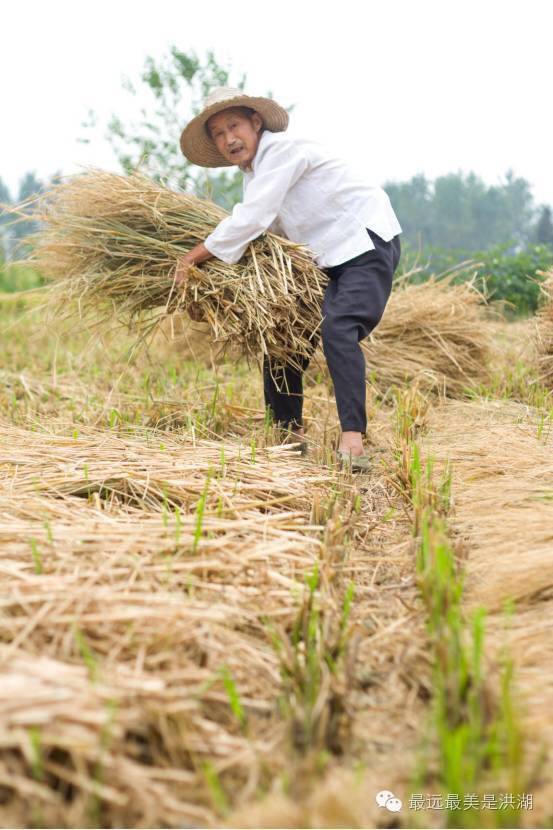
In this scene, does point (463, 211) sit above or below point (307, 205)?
above

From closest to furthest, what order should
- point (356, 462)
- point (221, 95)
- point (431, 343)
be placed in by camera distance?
point (356, 462), point (221, 95), point (431, 343)

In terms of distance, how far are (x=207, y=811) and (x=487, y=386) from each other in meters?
3.29

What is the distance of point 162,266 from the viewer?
2.73 m

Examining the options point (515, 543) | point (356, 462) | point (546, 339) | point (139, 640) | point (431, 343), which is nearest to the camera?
point (139, 640)

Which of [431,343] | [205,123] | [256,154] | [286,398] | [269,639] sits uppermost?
[205,123]

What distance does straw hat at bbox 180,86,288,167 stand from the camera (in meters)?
2.56

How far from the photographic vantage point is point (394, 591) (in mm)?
Result: 1530


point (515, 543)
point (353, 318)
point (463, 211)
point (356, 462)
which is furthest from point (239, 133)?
point (463, 211)

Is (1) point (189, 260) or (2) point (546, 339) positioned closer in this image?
(1) point (189, 260)

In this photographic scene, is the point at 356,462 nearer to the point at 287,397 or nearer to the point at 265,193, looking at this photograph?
the point at 287,397

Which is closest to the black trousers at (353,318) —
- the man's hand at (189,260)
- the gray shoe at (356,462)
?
the gray shoe at (356,462)

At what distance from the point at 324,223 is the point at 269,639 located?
178 cm

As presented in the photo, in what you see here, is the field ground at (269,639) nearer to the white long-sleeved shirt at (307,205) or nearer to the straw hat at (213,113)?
the white long-sleeved shirt at (307,205)

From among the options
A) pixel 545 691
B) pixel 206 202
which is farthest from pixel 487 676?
pixel 206 202
